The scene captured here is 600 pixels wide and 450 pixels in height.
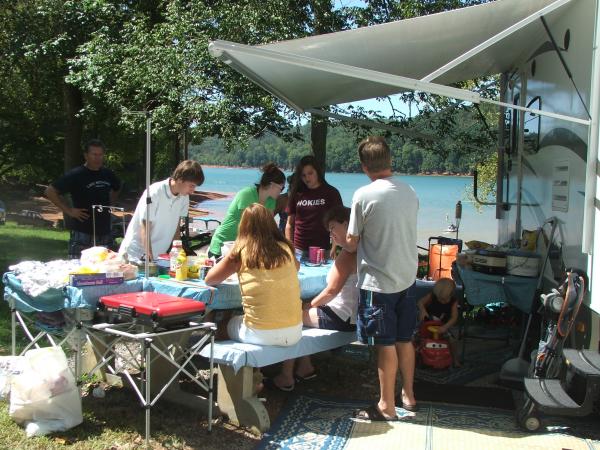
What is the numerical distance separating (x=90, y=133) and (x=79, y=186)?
38.0 feet

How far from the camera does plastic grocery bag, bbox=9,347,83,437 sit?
3.35 meters

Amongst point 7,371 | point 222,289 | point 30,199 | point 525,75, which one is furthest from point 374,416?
point 30,199

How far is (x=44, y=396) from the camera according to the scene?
3348 mm

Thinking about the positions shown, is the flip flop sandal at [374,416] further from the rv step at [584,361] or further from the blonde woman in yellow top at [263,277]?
the rv step at [584,361]

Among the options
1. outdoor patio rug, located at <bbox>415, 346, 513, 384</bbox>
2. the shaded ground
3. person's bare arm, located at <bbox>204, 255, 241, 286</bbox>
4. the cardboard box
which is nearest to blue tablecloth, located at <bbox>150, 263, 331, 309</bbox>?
person's bare arm, located at <bbox>204, 255, 241, 286</bbox>

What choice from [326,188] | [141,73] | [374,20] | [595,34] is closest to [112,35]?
[141,73]

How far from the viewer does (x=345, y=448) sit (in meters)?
3.36

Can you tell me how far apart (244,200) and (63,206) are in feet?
5.01

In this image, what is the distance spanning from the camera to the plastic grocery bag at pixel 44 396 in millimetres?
3348

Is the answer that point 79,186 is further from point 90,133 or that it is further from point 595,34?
point 90,133

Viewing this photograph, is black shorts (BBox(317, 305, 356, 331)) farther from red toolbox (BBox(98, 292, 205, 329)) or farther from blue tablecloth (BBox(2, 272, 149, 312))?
blue tablecloth (BBox(2, 272, 149, 312))

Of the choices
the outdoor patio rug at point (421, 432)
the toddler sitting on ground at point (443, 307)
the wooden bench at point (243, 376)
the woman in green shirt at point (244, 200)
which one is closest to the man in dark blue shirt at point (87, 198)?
the woman in green shirt at point (244, 200)

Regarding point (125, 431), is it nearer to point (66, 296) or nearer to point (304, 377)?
point (66, 296)

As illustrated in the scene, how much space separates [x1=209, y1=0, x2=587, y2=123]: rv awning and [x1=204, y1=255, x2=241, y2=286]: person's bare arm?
112cm
